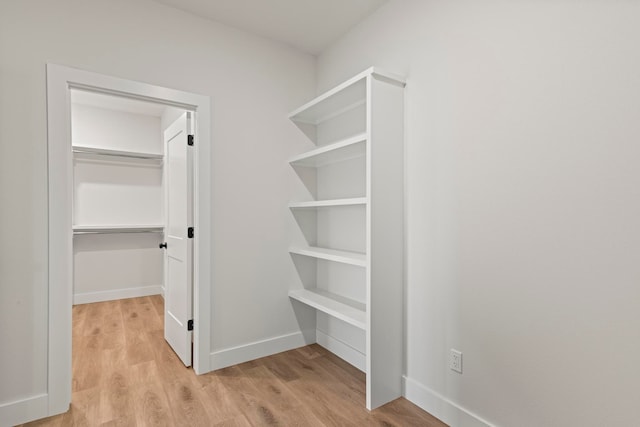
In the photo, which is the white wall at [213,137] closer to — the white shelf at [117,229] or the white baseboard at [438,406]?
the white baseboard at [438,406]

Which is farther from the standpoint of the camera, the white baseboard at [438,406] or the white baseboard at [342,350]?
the white baseboard at [342,350]

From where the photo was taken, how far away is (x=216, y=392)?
2.19m

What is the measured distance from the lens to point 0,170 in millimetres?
1815

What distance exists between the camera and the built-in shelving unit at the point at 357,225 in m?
2.01

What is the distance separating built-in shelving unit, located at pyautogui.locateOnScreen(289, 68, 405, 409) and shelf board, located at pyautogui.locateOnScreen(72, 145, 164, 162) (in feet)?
9.14

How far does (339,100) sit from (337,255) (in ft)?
3.78

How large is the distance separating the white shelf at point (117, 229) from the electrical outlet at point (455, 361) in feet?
13.7

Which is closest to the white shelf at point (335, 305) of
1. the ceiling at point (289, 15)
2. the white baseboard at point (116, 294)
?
the ceiling at point (289, 15)

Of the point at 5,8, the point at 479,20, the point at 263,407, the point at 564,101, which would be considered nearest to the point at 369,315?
the point at 263,407

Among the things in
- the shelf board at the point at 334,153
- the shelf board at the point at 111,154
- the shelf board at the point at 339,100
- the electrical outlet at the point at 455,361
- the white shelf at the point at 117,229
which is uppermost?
the shelf board at the point at 339,100

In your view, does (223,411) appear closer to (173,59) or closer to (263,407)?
(263,407)

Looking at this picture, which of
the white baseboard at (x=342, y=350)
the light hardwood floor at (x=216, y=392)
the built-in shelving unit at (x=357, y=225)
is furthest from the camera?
the white baseboard at (x=342, y=350)

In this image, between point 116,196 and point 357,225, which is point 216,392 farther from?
point 116,196

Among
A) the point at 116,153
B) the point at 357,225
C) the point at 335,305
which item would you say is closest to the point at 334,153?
the point at 357,225
